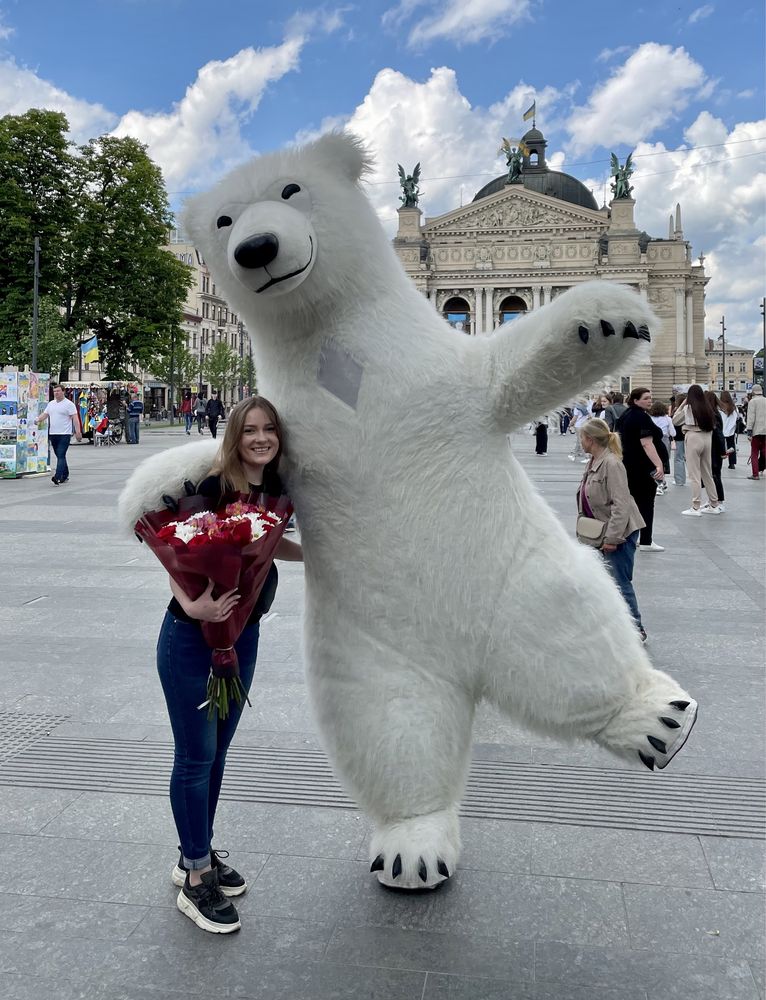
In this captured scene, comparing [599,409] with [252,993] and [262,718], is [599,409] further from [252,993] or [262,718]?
[252,993]

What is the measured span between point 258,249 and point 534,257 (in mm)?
69601

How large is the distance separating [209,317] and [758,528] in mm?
63848

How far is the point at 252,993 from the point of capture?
223cm

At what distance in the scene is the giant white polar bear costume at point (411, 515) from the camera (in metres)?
2.43

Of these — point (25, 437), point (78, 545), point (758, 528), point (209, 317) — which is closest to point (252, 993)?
point (78, 545)

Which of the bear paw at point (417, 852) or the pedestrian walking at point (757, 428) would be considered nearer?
the bear paw at point (417, 852)

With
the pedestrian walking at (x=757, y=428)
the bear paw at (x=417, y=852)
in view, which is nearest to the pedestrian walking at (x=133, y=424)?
the pedestrian walking at (x=757, y=428)

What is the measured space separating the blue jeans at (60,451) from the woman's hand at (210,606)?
11.9 meters

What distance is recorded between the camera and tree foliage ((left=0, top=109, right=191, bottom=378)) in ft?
90.1

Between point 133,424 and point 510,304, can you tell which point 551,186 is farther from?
point 133,424

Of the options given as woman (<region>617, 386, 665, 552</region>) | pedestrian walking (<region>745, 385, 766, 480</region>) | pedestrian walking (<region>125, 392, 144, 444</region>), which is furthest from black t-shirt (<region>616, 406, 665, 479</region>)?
pedestrian walking (<region>125, 392, 144, 444</region>)

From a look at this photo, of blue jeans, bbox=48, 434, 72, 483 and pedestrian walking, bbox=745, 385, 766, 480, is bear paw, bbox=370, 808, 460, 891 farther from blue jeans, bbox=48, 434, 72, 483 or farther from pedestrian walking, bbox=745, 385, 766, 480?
pedestrian walking, bbox=745, 385, 766, 480

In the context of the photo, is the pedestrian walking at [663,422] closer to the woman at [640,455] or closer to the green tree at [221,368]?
the woman at [640,455]

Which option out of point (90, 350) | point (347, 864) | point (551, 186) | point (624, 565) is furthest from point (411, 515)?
point (551, 186)
